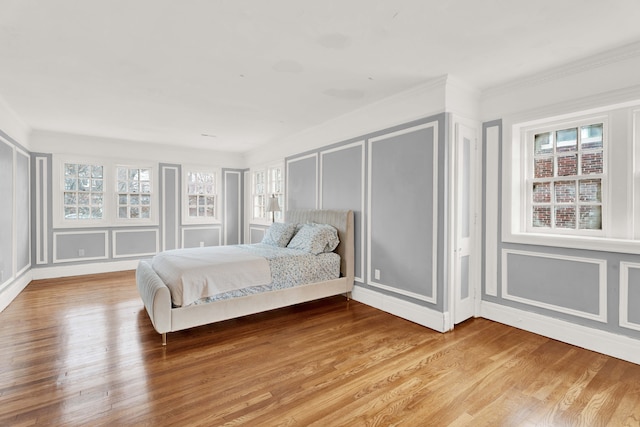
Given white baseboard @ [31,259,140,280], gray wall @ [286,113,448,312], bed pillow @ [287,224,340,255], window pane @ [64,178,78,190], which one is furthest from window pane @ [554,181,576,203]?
window pane @ [64,178,78,190]

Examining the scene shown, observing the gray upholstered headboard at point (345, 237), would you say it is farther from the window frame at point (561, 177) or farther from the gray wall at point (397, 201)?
the window frame at point (561, 177)

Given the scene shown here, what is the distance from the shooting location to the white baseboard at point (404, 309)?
10.5 ft

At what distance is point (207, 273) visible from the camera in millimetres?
3104

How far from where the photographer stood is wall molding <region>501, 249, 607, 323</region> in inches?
106

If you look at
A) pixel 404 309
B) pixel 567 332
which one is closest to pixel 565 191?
pixel 567 332

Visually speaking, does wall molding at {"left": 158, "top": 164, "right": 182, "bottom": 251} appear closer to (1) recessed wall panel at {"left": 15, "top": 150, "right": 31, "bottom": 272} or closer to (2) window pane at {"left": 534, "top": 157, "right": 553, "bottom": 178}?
(1) recessed wall panel at {"left": 15, "top": 150, "right": 31, "bottom": 272}

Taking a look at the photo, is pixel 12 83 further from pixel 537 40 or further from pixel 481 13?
pixel 537 40

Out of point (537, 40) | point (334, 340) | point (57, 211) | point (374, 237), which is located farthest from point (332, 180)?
point (57, 211)

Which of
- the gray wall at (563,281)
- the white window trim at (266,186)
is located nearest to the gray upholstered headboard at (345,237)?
the gray wall at (563,281)

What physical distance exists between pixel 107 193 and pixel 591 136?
23.1 feet

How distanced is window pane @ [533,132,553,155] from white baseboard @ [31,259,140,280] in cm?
659

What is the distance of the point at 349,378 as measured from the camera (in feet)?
7.61

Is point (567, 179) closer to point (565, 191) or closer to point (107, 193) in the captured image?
point (565, 191)

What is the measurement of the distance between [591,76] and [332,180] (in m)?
2.95
